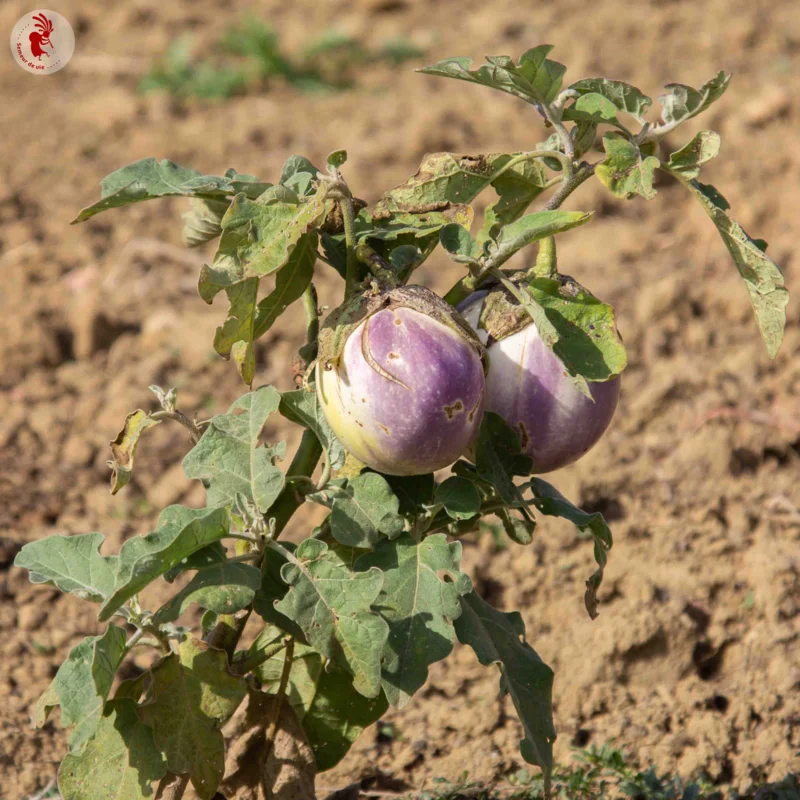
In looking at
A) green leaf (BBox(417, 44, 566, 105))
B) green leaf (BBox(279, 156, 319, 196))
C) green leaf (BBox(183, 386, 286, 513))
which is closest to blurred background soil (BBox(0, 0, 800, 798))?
green leaf (BBox(183, 386, 286, 513))

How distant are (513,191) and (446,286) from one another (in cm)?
199

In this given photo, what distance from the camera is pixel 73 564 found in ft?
5.00

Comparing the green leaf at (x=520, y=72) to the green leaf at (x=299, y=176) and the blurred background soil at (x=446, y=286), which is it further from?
the blurred background soil at (x=446, y=286)

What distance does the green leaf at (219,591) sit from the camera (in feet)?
4.57

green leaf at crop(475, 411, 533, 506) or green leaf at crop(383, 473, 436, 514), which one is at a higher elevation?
green leaf at crop(475, 411, 533, 506)

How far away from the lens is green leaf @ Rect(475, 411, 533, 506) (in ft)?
4.88

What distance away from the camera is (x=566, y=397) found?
149 cm

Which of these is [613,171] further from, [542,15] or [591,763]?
[542,15]

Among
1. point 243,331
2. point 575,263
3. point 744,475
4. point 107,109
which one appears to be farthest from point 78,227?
point 243,331

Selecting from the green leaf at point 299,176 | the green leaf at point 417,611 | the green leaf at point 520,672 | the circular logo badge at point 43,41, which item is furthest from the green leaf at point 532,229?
the circular logo badge at point 43,41

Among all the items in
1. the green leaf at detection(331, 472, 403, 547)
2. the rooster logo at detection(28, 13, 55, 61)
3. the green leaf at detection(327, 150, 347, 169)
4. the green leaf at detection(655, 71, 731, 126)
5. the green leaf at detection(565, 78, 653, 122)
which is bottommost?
the green leaf at detection(331, 472, 403, 547)

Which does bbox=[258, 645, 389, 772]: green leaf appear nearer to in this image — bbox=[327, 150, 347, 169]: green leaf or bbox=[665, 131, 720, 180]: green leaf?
bbox=[327, 150, 347, 169]: green leaf

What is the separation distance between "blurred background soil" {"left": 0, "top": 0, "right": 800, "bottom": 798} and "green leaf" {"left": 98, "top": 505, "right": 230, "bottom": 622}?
0.81 metres

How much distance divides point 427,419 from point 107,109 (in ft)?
12.4
